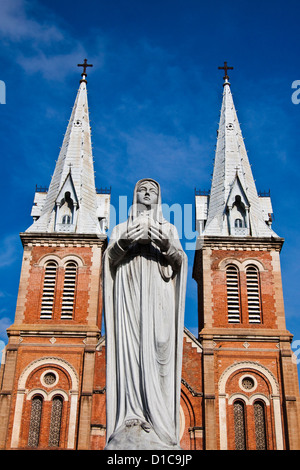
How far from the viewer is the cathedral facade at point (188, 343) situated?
92.6ft

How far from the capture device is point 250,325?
30.6m

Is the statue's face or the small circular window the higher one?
the small circular window

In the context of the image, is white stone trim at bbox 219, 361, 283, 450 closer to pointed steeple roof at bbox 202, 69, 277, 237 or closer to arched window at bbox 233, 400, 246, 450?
arched window at bbox 233, 400, 246, 450

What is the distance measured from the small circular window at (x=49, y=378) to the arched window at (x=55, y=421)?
702 mm

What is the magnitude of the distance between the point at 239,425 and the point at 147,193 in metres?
22.7

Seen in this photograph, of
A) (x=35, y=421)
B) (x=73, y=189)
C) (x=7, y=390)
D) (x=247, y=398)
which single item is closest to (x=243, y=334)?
(x=247, y=398)

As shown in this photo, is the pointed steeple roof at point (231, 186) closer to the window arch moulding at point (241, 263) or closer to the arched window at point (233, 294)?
the window arch moulding at point (241, 263)

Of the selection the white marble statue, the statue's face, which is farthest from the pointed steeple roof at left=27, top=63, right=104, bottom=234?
the white marble statue

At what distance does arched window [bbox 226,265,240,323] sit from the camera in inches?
1219

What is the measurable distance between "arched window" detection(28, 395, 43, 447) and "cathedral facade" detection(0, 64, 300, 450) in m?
0.04

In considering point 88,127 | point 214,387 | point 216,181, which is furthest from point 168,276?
point 88,127

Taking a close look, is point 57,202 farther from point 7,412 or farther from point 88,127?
point 7,412

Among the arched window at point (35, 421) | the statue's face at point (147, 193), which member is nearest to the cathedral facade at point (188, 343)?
the arched window at point (35, 421)

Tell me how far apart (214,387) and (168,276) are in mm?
22674
